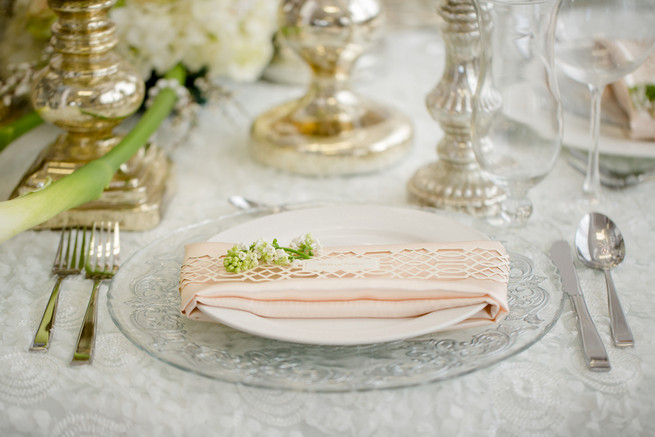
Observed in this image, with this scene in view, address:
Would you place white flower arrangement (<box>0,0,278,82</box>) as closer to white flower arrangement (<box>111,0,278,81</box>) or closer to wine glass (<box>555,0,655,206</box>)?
white flower arrangement (<box>111,0,278,81</box>)

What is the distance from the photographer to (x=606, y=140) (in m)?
0.94

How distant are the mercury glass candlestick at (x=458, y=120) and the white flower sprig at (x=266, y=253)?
0.96 feet

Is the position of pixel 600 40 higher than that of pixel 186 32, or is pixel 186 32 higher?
pixel 600 40

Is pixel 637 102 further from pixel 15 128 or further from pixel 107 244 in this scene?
pixel 15 128

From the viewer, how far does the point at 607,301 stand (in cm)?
65

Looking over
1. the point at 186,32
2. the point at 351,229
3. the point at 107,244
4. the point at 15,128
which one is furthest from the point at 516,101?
the point at 15,128

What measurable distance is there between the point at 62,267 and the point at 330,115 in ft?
1.71

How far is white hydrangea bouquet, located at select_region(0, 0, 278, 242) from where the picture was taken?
1076 mm

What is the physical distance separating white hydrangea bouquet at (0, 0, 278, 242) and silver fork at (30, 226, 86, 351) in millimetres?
196

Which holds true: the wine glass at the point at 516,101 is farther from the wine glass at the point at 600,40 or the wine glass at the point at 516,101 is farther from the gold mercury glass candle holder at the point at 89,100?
the gold mercury glass candle holder at the point at 89,100

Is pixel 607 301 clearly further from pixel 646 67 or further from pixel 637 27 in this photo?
pixel 646 67

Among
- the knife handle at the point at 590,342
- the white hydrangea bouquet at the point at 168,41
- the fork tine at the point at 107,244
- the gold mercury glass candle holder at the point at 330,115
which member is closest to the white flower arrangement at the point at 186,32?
the white hydrangea bouquet at the point at 168,41

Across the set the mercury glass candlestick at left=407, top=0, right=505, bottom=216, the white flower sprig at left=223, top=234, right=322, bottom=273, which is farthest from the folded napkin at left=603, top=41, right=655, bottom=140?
the white flower sprig at left=223, top=234, right=322, bottom=273

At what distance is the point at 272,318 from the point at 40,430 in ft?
0.66
